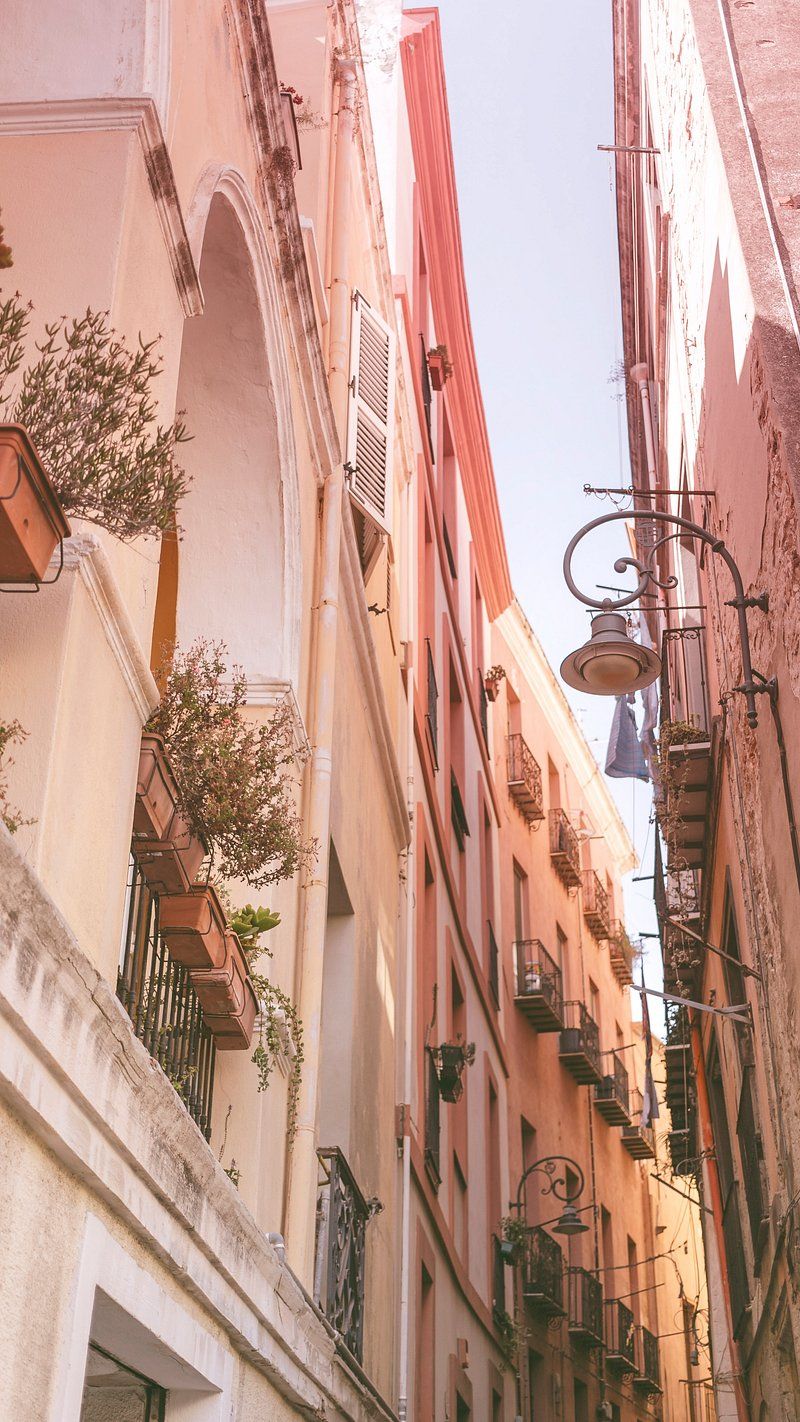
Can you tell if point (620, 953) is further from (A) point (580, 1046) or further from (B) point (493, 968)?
(B) point (493, 968)

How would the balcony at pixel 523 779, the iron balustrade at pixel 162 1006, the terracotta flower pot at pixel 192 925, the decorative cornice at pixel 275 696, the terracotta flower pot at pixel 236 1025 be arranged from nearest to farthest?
the iron balustrade at pixel 162 1006 < the terracotta flower pot at pixel 192 925 < the terracotta flower pot at pixel 236 1025 < the decorative cornice at pixel 275 696 < the balcony at pixel 523 779

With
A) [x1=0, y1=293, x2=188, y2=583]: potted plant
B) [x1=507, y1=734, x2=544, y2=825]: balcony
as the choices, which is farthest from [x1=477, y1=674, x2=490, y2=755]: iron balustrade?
[x1=0, y1=293, x2=188, y2=583]: potted plant

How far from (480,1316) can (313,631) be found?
9.46 m

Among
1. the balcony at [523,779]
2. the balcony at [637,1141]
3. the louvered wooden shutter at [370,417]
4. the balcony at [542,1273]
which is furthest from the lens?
the balcony at [637,1141]

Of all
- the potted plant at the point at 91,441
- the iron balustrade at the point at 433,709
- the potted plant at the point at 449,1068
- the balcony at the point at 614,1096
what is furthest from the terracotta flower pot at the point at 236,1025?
the balcony at the point at 614,1096

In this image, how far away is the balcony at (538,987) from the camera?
71.8 ft

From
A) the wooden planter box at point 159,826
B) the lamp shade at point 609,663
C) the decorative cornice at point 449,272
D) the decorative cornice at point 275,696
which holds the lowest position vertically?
the wooden planter box at point 159,826

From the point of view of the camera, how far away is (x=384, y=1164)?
1091cm

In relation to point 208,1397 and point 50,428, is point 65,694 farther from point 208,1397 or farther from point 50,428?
point 208,1397

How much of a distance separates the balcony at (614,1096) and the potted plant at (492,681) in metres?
7.60

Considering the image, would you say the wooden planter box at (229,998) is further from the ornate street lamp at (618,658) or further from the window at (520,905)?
the window at (520,905)

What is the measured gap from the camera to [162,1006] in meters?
5.95

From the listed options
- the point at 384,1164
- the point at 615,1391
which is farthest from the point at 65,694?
the point at 615,1391

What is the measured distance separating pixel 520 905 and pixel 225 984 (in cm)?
1800
